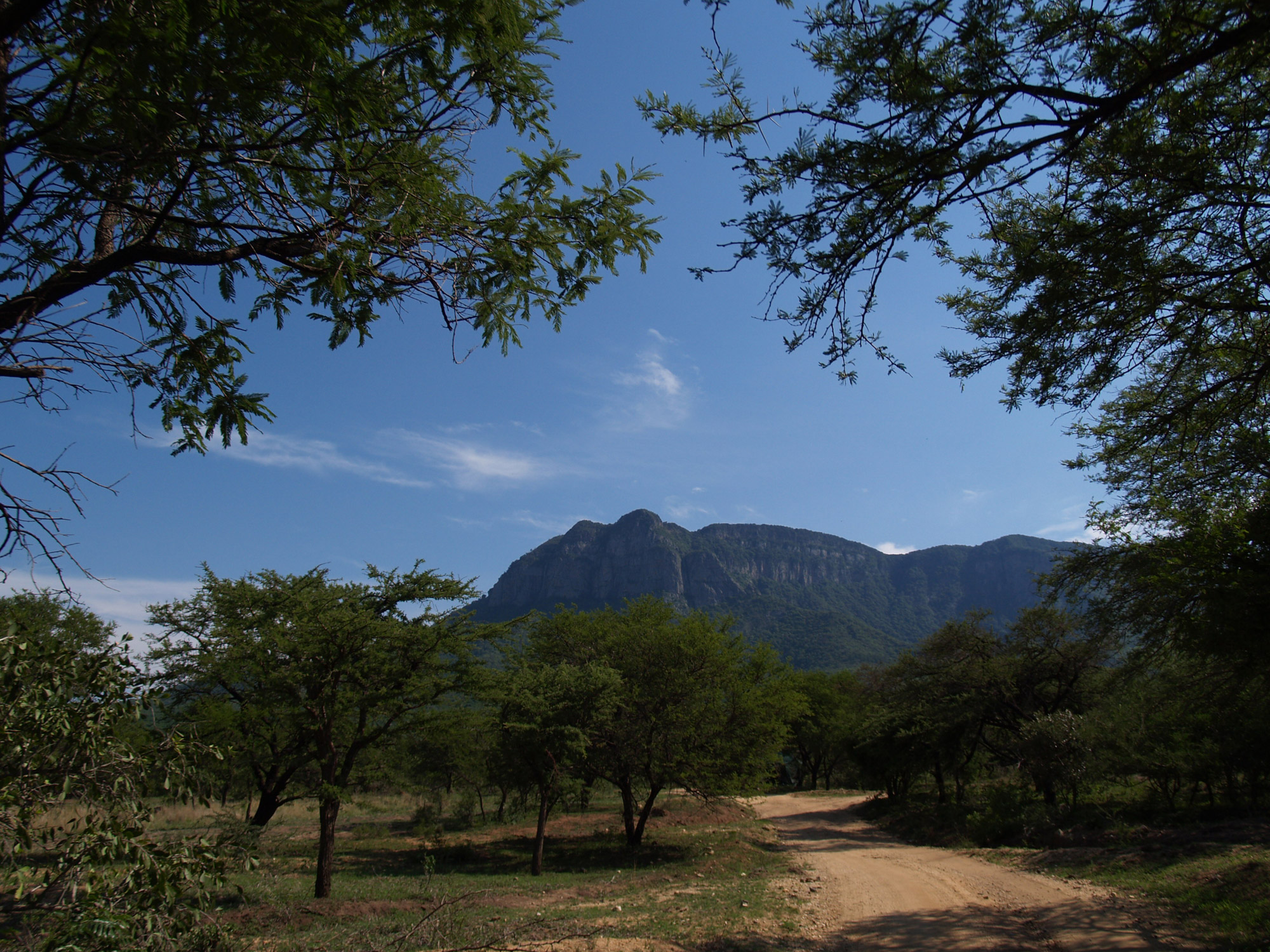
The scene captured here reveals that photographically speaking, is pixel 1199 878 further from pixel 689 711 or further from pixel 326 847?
pixel 326 847

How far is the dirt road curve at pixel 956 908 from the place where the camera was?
8023mm

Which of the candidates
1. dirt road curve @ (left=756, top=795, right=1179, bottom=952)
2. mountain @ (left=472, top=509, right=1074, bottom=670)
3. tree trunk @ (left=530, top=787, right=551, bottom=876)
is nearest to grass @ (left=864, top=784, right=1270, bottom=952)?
dirt road curve @ (left=756, top=795, right=1179, bottom=952)

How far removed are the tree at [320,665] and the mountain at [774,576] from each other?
10730cm

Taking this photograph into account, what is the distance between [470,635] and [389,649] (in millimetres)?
2082

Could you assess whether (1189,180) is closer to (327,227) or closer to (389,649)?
(327,227)

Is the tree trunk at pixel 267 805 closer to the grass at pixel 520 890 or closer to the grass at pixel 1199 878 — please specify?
the grass at pixel 520 890

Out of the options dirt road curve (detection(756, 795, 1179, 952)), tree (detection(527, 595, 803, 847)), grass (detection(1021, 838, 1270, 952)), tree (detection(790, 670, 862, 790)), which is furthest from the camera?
tree (detection(790, 670, 862, 790))

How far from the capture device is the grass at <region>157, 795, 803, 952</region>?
24.0 feet

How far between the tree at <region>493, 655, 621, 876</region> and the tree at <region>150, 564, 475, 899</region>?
2143 millimetres

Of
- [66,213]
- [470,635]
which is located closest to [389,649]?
[470,635]

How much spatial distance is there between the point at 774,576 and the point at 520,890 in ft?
473

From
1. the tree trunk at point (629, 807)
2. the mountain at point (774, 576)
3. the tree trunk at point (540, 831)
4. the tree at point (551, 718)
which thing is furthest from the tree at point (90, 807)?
the mountain at point (774, 576)

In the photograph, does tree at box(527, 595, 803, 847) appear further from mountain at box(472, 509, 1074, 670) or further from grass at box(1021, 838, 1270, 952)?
mountain at box(472, 509, 1074, 670)

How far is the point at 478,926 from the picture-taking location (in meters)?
7.90
